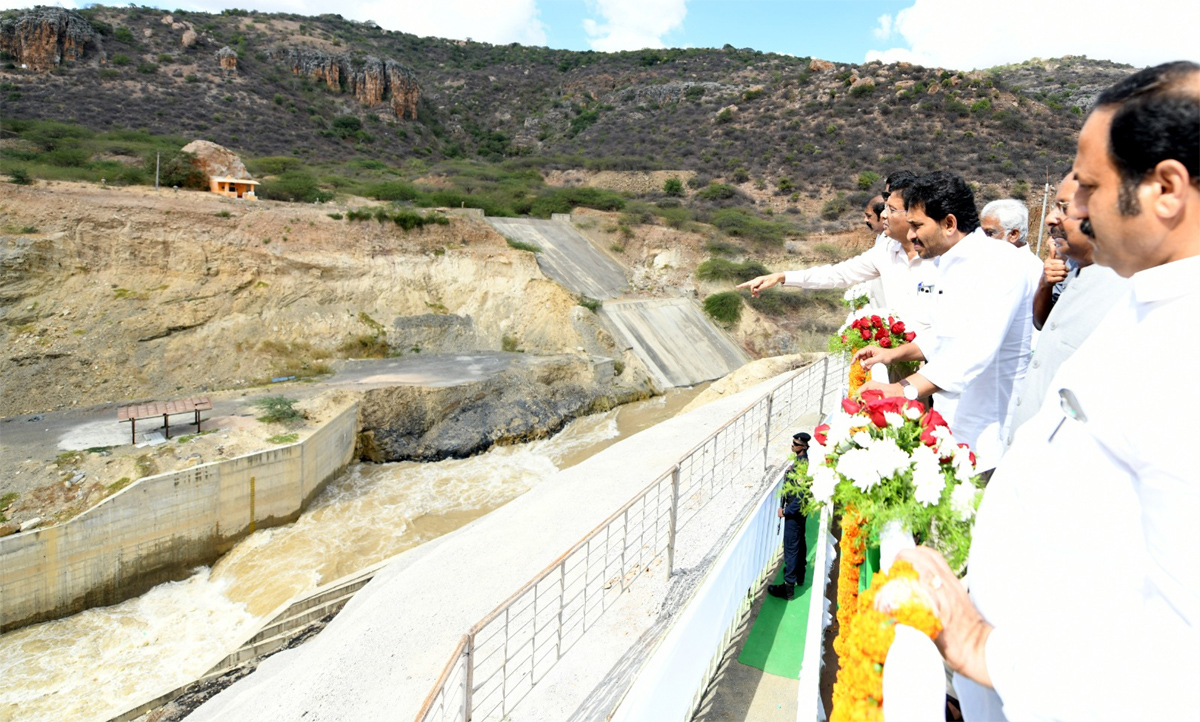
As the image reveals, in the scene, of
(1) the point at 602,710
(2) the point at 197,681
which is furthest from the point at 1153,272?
(2) the point at 197,681

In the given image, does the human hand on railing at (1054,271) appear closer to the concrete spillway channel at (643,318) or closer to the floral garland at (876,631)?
the floral garland at (876,631)

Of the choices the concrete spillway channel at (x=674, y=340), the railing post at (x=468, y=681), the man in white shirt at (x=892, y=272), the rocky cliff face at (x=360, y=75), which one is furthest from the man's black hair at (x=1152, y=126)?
the rocky cliff face at (x=360, y=75)

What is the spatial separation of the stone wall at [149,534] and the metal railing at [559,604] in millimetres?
8686

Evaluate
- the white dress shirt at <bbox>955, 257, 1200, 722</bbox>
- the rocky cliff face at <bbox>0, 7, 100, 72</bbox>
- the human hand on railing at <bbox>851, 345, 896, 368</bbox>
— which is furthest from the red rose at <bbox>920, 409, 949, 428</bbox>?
the rocky cliff face at <bbox>0, 7, 100, 72</bbox>

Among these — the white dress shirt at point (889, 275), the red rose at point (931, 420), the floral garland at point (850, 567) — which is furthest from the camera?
the white dress shirt at point (889, 275)

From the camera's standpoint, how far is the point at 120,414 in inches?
508

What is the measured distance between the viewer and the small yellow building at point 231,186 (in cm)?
2417

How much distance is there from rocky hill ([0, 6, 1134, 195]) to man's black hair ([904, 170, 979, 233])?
129 ft

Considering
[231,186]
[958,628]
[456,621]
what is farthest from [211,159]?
[958,628]

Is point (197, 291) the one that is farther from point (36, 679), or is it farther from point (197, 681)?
point (197, 681)

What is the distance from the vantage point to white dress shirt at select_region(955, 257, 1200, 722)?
91 centimetres

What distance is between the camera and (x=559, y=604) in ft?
17.3

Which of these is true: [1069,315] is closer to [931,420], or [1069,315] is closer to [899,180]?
[931,420]

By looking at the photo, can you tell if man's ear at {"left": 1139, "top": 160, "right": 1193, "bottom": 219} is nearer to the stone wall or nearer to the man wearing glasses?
the man wearing glasses
